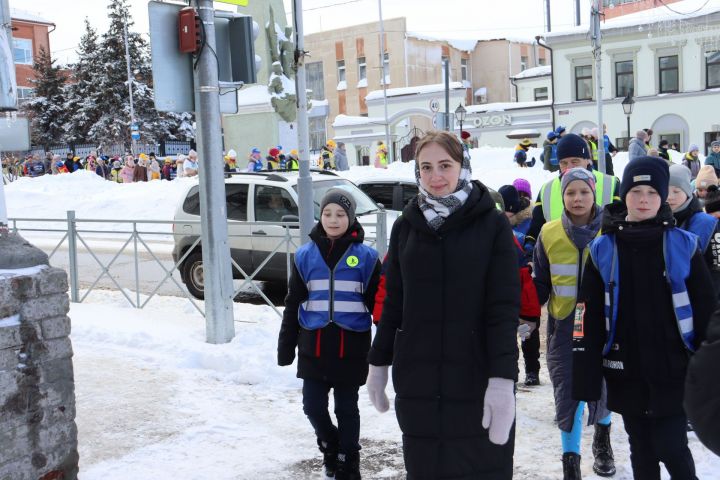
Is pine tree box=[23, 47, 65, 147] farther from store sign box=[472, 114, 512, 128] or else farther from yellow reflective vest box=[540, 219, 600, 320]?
yellow reflective vest box=[540, 219, 600, 320]

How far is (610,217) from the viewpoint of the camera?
3662 mm

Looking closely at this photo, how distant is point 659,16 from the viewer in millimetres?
40031

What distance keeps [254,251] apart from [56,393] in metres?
6.02

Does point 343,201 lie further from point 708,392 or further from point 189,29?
point 189,29

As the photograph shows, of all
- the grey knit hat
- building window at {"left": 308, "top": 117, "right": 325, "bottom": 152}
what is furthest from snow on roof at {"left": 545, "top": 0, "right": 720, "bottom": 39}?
the grey knit hat

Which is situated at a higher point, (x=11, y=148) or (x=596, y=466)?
(x=11, y=148)

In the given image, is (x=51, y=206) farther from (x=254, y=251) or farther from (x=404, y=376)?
(x=404, y=376)

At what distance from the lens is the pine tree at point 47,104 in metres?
54.1

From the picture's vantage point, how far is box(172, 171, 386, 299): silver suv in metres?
10.3

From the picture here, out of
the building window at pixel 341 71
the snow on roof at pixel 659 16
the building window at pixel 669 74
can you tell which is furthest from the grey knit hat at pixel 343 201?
the building window at pixel 341 71

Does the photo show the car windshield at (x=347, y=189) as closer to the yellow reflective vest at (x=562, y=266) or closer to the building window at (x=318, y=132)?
the yellow reflective vest at (x=562, y=266)

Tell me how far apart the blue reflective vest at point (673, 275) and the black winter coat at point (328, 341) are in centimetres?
138

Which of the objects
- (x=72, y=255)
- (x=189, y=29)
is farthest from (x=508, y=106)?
(x=189, y=29)

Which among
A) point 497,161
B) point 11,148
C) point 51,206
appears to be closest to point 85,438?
point 11,148
